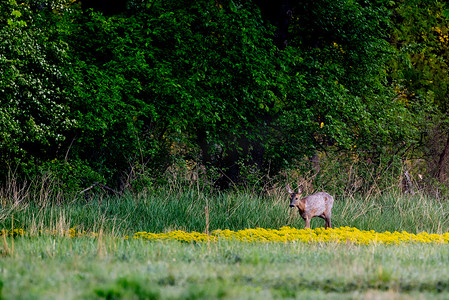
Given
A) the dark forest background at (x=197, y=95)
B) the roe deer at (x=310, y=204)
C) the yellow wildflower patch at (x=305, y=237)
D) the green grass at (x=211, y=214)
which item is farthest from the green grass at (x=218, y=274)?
the dark forest background at (x=197, y=95)

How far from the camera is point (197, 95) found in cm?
1566

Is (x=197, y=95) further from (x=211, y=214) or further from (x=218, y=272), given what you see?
(x=218, y=272)

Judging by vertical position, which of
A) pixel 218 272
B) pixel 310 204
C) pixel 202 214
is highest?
pixel 218 272

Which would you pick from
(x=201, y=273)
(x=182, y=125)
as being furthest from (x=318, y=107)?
(x=201, y=273)

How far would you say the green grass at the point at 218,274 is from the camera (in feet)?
14.6

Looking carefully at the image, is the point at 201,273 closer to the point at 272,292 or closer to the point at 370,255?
the point at 272,292

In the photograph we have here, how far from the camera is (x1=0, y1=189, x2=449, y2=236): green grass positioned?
12109 millimetres

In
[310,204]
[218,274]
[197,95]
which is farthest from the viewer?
[197,95]

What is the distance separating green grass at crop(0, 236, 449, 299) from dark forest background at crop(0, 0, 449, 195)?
294 inches

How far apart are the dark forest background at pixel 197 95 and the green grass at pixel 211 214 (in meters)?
1.65

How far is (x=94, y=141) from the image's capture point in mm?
16484

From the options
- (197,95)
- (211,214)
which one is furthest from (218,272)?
(197,95)

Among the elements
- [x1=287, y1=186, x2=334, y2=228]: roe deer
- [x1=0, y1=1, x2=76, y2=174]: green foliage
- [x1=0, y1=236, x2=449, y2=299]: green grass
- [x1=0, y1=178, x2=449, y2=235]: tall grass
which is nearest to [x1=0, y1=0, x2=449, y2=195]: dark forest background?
[x1=0, y1=1, x2=76, y2=174]: green foliage

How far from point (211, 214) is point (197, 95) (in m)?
4.09
